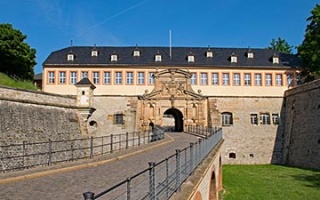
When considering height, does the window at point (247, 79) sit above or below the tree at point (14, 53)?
below

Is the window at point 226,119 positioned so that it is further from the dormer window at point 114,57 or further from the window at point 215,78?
the dormer window at point 114,57

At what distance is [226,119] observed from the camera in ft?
130

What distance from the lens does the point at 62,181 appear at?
9062 mm

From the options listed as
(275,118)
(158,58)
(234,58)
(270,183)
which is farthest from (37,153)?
(234,58)

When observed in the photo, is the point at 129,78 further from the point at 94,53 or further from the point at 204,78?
the point at 204,78

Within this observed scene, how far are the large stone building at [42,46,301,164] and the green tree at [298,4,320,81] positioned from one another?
1.42 meters

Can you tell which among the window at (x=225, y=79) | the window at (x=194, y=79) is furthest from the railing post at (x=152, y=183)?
the window at (x=225, y=79)

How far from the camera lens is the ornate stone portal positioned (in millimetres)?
38438

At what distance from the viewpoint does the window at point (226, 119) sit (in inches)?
1550

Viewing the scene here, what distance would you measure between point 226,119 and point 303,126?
8.41 metres

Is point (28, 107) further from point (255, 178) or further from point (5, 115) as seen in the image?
point (255, 178)

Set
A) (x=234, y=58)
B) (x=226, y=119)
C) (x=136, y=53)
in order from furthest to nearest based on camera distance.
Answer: (x=136, y=53)
(x=234, y=58)
(x=226, y=119)

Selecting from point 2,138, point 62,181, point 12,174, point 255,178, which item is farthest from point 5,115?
point 255,178

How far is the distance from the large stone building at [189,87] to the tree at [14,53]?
2.91 meters
